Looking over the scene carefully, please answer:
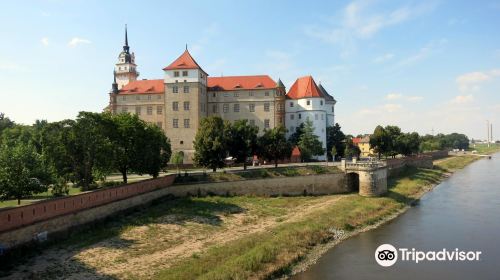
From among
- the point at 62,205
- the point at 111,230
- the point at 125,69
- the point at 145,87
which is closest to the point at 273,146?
the point at 111,230

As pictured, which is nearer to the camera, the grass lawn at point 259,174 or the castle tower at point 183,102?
the grass lawn at point 259,174

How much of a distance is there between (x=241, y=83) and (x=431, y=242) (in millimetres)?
47524

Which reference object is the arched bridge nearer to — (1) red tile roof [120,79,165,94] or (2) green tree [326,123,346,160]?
(2) green tree [326,123,346,160]

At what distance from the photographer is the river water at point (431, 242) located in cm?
2489

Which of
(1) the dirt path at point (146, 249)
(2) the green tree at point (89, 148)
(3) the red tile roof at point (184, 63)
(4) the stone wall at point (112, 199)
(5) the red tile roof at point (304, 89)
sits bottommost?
(1) the dirt path at point (146, 249)

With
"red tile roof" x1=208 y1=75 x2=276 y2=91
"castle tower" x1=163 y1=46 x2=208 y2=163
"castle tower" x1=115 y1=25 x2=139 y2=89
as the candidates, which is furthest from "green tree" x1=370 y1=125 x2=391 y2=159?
"castle tower" x1=115 y1=25 x2=139 y2=89

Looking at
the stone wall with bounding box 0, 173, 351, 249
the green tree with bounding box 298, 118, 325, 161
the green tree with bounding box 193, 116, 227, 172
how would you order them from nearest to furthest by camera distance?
1. the stone wall with bounding box 0, 173, 351, 249
2. the green tree with bounding box 193, 116, 227, 172
3. the green tree with bounding box 298, 118, 325, 161

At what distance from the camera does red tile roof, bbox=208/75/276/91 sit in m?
71.7

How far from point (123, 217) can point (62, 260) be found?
10289mm

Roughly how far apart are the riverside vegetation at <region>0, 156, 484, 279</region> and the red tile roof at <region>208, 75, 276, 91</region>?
2900 cm

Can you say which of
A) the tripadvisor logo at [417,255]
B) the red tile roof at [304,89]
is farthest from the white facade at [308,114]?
the tripadvisor logo at [417,255]

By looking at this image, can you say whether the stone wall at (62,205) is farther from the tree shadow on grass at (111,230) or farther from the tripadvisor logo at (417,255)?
the tripadvisor logo at (417,255)

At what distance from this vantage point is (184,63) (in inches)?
2601

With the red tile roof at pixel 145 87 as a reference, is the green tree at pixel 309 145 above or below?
below
